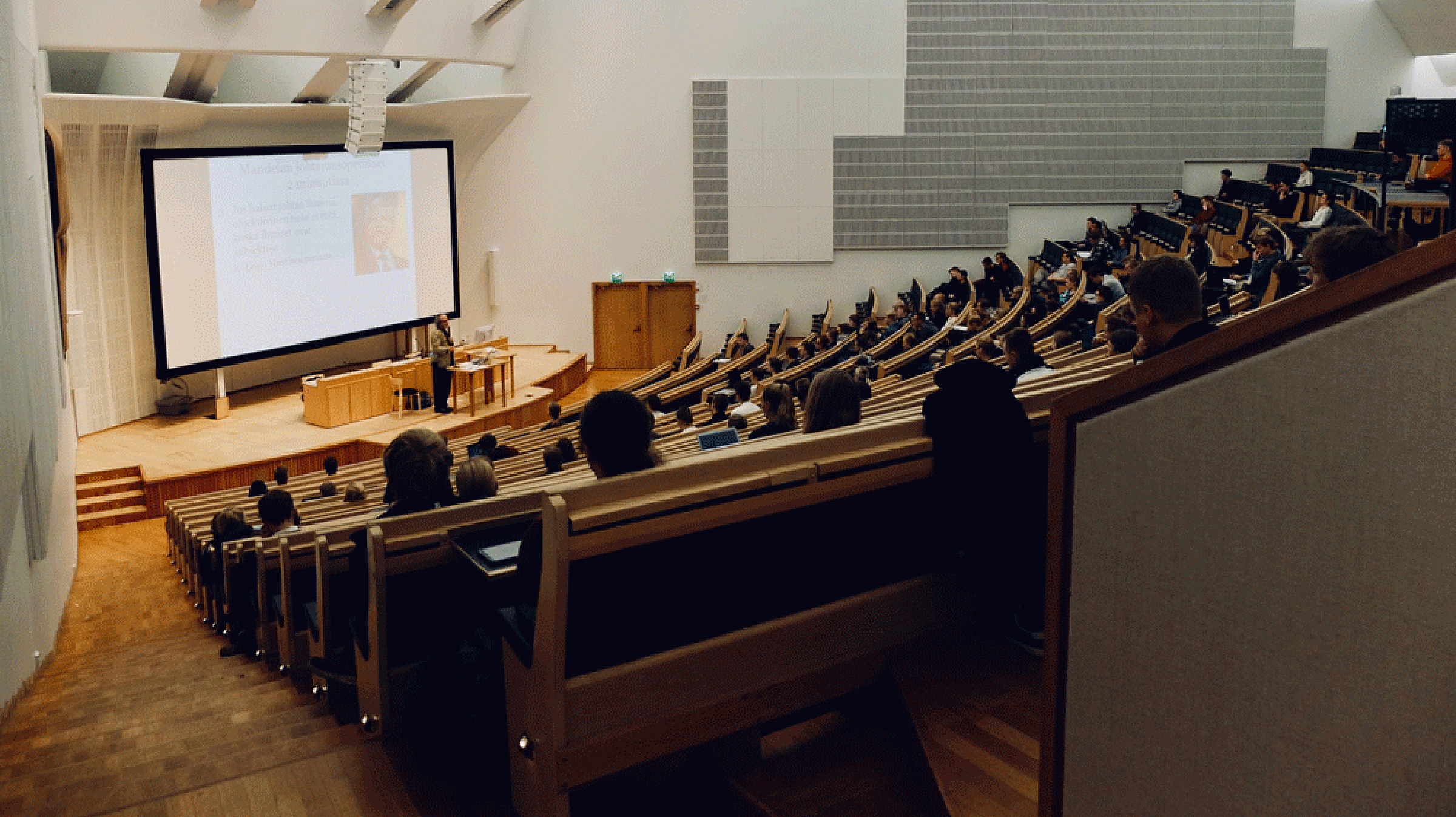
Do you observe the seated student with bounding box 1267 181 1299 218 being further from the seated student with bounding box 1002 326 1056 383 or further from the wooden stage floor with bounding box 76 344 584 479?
the seated student with bounding box 1002 326 1056 383

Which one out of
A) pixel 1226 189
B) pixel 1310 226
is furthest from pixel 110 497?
pixel 1226 189

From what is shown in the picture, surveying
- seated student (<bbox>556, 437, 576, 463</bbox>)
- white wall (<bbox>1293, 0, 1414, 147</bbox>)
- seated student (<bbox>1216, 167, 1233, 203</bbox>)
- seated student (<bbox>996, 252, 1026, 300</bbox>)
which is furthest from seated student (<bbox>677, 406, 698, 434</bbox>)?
white wall (<bbox>1293, 0, 1414, 147</bbox>)

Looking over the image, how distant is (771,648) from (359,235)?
11.6 meters

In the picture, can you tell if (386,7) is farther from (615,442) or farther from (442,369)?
(615,442)

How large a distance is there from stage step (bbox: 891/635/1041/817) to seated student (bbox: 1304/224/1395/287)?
40.3 inches

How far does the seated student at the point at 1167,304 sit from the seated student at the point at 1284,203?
35.1 feet

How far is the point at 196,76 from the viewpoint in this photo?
11203mm

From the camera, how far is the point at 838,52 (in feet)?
48.4

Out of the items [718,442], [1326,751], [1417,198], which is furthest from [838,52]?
[1326,751]

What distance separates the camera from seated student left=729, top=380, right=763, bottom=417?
6.79 metres

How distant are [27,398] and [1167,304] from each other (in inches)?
221

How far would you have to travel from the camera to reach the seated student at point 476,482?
3578 mm

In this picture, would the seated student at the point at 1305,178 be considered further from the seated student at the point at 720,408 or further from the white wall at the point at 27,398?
the white wall at the point at 27,398

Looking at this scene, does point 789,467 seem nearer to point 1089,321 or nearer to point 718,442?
point 718,442
